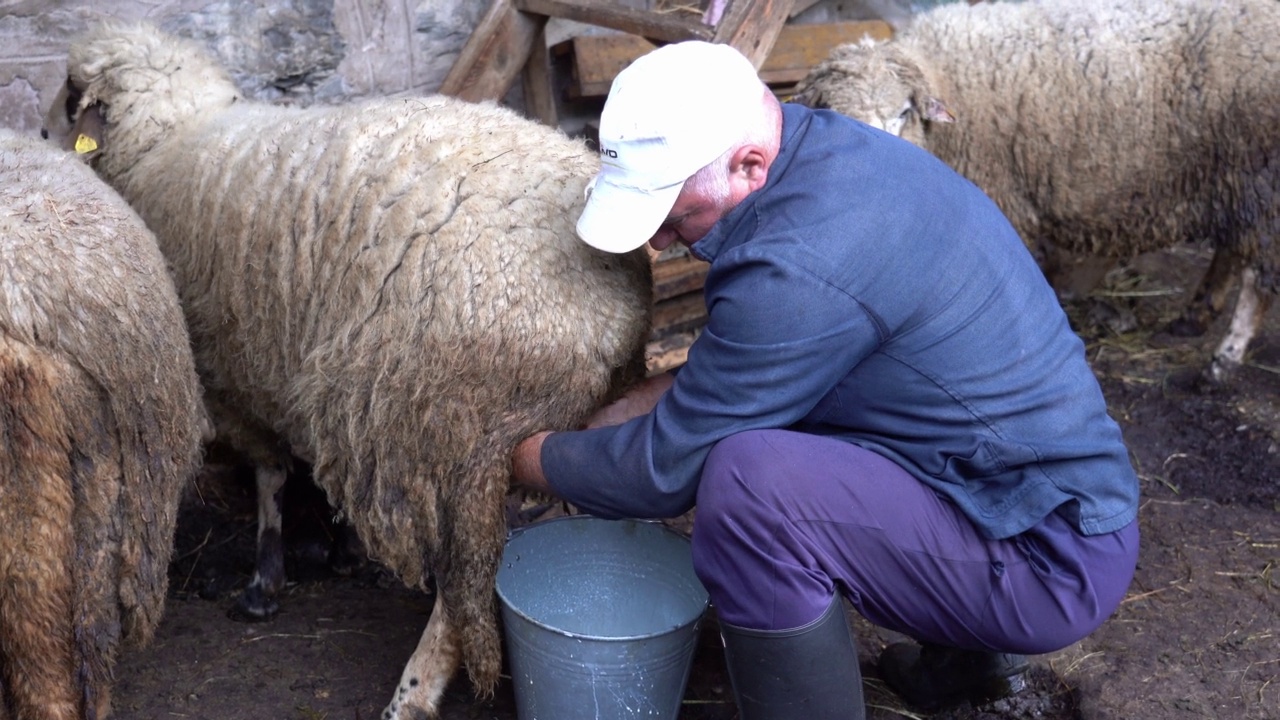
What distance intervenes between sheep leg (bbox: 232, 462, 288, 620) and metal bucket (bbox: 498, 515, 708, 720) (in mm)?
972

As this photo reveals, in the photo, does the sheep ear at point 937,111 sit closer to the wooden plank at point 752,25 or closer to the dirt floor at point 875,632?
the wooden plank at point 752,25

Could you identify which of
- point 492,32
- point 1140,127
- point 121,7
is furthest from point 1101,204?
point 121,7

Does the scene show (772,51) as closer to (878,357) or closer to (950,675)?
(950,675)

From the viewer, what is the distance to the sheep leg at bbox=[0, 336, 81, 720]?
2188mm

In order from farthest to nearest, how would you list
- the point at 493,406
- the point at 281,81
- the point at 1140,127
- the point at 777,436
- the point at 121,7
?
1. the point at 1140,127
2. the point at 281,81
3. the point at 121,7
4. the point at 493,406
5. the point at 777,436

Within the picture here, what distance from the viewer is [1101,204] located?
4887mm

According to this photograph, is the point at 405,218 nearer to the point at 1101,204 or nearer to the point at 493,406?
the point at 493,406

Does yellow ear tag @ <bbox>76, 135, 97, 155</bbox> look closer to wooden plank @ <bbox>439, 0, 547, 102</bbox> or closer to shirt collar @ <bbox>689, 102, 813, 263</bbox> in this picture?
wooden plank @ <bbox>439, 0, 547, 102</bbox>

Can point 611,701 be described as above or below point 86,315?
below

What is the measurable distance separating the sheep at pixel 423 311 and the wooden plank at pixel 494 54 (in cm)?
157

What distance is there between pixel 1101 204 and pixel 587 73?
230 cm

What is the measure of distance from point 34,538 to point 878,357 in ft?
5.61

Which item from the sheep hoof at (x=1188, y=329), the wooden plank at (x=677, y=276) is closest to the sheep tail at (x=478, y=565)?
the wooden plank at (x=677, y=276)

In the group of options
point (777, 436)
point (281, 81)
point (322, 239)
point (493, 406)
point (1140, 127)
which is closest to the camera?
point (777, 436)
